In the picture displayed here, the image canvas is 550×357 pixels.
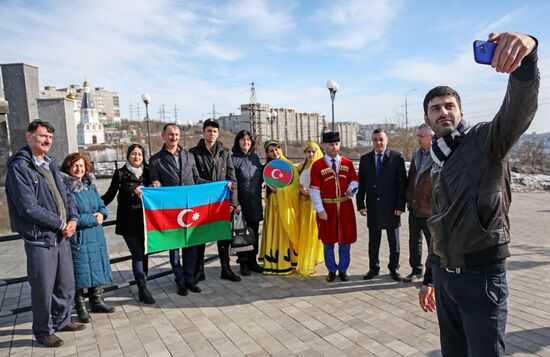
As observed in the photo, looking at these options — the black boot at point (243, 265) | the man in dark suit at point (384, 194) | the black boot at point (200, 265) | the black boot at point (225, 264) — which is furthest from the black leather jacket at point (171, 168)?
the man in dark suit at point (384, 194)

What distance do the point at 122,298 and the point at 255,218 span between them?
6.64 ft

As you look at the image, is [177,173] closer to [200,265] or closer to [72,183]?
[72,183]

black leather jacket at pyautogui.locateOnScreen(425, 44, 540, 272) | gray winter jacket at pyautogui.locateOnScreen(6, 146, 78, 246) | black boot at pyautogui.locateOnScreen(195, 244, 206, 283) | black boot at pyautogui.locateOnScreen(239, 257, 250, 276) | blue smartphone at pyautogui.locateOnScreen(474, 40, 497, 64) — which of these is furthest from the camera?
black boot at pyautogui.locateOnScreen(239, 257, 250, 276)

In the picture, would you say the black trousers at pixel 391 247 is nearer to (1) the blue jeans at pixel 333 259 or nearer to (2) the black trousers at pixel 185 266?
(1) the blue jeans at pixel 333 259

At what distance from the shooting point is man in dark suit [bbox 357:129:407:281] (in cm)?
513

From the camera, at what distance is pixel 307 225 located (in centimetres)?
559

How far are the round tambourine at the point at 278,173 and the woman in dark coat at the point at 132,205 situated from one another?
68.4 inches

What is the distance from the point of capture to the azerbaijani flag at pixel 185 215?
4.71m

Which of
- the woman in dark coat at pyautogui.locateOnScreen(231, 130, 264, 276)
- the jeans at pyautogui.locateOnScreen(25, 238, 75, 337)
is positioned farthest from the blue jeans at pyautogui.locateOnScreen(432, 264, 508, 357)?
the woman in dark coat at pyautogui.locateOnScreen(231, 130, 264, 276)

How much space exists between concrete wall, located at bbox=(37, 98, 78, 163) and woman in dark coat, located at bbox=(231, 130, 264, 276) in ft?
15.7

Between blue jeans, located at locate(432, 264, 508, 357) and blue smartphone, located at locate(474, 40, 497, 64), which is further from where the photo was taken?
blue jeans, located at locate(432, 264, 508, 357)

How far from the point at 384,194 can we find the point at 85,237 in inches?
144

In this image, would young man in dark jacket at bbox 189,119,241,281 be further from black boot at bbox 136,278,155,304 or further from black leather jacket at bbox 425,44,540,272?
black leather jacket at bbox 425,44,540,272

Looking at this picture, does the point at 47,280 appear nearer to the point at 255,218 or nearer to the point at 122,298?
the point at 122,298
